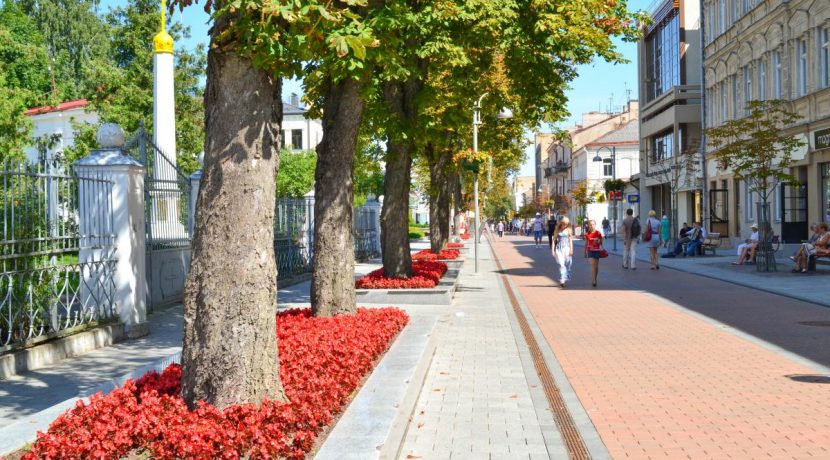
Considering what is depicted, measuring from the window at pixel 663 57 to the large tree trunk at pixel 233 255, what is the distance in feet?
166

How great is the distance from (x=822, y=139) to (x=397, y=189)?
1707 centimetres

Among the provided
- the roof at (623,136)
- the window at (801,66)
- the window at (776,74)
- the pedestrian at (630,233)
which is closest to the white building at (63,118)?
the window at (776,74)

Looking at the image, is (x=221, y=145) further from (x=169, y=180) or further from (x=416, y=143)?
(x=416, y=143)

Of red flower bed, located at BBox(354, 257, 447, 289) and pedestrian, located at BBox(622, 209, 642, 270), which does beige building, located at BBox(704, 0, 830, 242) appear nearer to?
pedestrian, located at BBox(622, 209, 642, 270)

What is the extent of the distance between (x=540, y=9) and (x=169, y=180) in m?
7.43

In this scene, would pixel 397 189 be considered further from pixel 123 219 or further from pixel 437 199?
pixel 437 199

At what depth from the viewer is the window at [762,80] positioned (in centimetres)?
3581

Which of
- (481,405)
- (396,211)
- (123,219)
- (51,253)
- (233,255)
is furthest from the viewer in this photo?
(396,211)

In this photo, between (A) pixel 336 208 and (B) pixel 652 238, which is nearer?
(A) pixel 336 208

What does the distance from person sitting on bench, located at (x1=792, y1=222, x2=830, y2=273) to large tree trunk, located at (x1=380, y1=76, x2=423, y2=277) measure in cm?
1054

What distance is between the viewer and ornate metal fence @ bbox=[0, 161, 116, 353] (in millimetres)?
9609

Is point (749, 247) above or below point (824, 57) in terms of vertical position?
below

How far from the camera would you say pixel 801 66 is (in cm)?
3177

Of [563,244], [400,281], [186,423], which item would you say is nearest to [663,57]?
[563,244]
